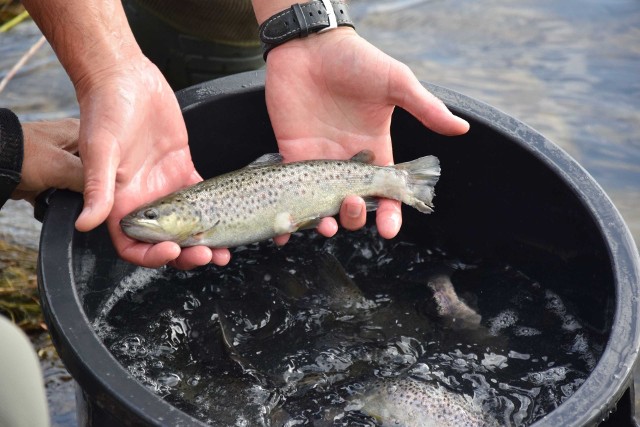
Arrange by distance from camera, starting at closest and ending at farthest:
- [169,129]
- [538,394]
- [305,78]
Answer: [538,394] < [169,129] < [305,78]

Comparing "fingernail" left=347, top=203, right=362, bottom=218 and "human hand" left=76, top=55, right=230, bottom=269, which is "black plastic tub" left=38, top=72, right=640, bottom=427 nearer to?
"human hand" left=76, top=55, right=230, bottom=269

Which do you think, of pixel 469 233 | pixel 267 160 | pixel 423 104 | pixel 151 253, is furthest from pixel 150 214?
pixel 469 233

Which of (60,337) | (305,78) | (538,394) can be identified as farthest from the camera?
(305,78)

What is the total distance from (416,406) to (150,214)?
38.2 inches

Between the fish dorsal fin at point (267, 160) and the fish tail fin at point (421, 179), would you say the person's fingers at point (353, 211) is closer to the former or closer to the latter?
the fish tail fin at point (421, 179)

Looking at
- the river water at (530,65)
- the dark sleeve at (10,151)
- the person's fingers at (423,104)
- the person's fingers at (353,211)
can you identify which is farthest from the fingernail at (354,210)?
the river water at (530,65)

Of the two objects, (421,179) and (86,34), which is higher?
(86,34)

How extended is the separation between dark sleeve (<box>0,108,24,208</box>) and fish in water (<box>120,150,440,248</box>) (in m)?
0.38

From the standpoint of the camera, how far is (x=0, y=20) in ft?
18.4

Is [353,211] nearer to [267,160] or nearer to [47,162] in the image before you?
[267,160]

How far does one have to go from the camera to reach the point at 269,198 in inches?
103

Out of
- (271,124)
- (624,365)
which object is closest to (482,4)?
(271,124)

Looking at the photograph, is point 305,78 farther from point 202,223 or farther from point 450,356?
point 450,356

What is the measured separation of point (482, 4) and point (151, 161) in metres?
4.27
